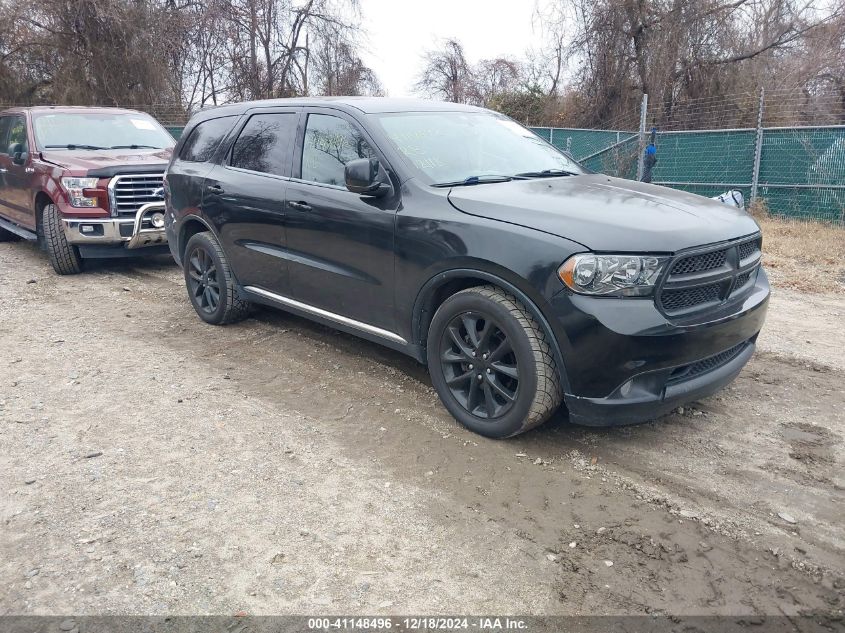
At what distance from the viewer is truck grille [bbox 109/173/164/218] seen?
7.56 metres

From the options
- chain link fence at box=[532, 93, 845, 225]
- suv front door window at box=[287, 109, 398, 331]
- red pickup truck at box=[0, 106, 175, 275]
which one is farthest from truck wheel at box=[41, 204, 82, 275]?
chain link fence at box=[532, 93, 845, 225]

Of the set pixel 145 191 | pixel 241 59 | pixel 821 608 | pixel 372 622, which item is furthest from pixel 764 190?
pixel 241 59

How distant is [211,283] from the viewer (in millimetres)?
5812

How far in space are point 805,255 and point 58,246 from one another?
9.23 metres

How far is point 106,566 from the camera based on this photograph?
2.73 m

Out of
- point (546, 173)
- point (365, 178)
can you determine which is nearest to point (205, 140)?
point (365, 178)

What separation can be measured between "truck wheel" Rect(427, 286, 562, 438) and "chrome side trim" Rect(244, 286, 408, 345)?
39cm

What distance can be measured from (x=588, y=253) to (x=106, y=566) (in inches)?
98.9

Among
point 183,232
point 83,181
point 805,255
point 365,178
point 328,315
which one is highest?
point 365,178

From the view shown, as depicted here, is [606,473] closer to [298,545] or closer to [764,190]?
[298,545]

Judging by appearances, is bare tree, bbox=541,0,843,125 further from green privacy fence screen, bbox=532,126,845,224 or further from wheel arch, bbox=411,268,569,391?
wheel arch, bbox=411,268,569,391

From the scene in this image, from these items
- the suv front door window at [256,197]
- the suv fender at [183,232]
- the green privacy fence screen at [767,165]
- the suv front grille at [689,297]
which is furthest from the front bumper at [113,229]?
the green privacy fence screen at [767,165]

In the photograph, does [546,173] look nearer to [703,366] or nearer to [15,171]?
[703,366]

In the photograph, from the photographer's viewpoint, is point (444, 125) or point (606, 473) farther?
point (444, 125)
